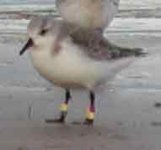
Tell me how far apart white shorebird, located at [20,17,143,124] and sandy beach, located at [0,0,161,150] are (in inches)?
12.6

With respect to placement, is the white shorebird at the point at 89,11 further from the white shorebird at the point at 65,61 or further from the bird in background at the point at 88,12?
the white shorebird at the point at 65,61

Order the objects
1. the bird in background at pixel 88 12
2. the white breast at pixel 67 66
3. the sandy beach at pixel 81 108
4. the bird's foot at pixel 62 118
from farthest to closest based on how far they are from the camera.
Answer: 1. the bird in background at pixel 88 12
2. the bird's foot at pixel 62 118
3. the white breast at pixel 67 66
4. the sandy beach at pixel 81 108

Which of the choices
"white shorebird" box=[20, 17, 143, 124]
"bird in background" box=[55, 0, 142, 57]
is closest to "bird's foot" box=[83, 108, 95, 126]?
"white shorebird" box=[20, 17, 143, 124]

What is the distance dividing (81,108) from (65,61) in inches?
38.6

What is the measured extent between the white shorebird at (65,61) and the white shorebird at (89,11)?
3.14 m

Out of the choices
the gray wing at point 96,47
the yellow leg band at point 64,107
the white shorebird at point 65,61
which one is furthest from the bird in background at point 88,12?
the white shorebird at point 65,61

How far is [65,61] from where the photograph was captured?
23.5 feet

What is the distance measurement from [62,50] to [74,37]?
271 millimetres

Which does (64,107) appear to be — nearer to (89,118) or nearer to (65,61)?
(89,118)

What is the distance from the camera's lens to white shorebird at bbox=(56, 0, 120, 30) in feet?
35.0

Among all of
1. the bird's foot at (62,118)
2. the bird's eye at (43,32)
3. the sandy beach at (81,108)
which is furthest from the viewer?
the bird's foot at (62,118)

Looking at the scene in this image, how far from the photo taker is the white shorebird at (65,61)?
7.18m

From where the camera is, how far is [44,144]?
6574mm

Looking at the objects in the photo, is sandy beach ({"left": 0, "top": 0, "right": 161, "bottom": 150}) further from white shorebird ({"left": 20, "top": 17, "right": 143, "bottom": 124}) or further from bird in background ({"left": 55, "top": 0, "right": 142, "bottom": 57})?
bird in background ({"left": 55, "top": 0, "right": 142, "bottom": 57})
